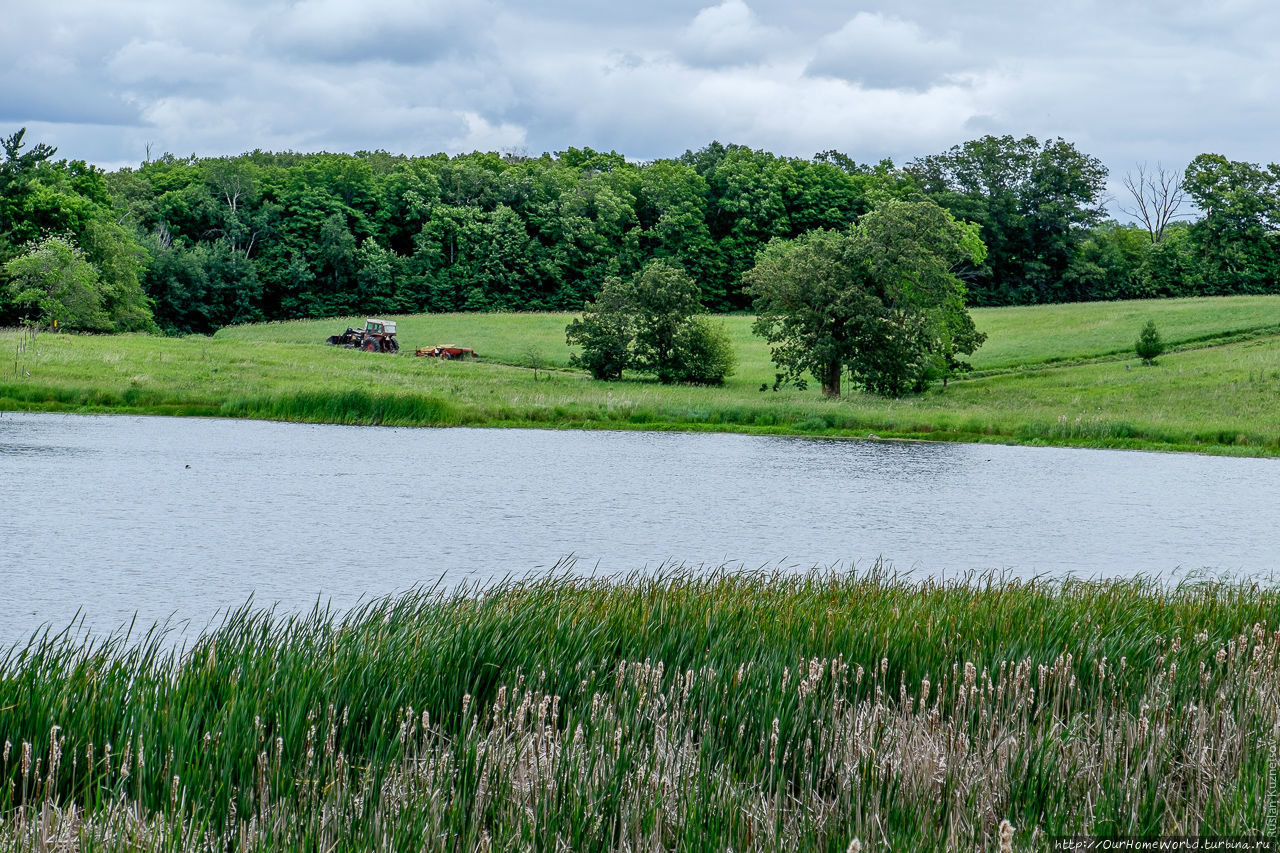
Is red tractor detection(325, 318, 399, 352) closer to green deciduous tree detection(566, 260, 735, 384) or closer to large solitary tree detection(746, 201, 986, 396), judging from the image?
green deciduous tree detection(566, 260, 735, 384)

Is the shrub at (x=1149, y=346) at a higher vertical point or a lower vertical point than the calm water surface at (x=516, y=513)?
higher

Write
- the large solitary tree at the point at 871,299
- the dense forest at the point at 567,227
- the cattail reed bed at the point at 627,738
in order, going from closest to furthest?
1. the cattail reed bed at the point at 627,738
2. the large solitary tree at the point at 871,299
3. the dense forest at the point at 567,227

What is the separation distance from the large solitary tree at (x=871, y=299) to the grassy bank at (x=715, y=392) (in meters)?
1.75

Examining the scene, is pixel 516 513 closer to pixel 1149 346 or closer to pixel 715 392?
pixel 715 392

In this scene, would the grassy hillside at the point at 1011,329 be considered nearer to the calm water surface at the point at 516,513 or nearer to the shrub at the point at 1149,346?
the shrub at the point at 1149,346

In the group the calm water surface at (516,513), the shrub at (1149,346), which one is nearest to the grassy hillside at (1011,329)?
the shrub at (1149,346)

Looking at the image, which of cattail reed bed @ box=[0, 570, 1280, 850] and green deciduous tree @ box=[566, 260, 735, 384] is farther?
green deciduous tree @ box=[566, 260, 735, 384]

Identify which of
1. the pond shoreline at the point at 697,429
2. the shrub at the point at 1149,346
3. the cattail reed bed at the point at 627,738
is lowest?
the pond shoreline at the point at 697,429

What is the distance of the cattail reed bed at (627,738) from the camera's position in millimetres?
4262

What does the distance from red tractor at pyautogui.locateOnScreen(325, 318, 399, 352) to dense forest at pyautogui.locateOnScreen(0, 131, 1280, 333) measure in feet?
77.4

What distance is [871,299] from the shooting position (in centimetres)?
4241

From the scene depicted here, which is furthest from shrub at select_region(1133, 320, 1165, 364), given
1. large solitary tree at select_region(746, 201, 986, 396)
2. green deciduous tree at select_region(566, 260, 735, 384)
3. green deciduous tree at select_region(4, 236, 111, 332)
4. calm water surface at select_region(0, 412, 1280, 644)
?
green deciduous tree at select_region(4, 236, 111, 332)

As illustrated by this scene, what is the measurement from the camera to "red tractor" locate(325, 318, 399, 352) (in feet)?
208

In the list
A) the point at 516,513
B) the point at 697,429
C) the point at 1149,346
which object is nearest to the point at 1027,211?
the point at 1149,346
